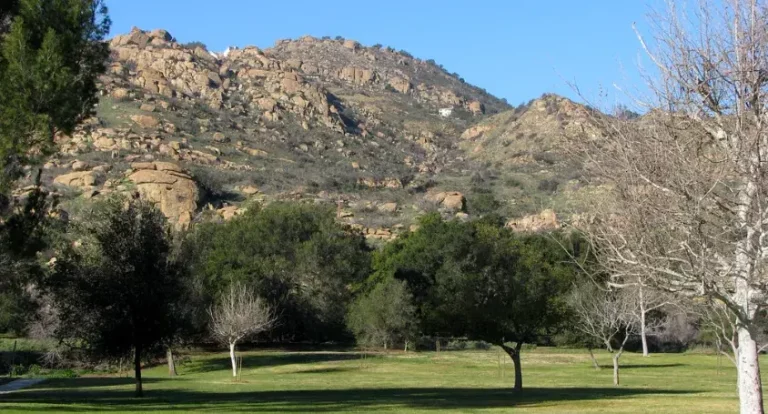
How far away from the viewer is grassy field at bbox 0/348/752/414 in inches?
1261

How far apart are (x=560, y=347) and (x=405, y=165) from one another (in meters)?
80.2

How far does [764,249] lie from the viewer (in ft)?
46.3

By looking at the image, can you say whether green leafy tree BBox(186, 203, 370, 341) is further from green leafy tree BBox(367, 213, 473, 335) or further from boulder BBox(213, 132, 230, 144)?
boulder BBox(213, 132, 230, 144)

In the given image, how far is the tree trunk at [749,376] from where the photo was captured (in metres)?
14.8

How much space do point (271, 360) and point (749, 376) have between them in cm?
5071

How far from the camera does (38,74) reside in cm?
2438

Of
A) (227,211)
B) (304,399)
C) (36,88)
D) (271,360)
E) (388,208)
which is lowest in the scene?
(304,399)

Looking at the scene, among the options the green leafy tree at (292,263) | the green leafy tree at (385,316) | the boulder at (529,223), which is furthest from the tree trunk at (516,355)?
the boulder at (529,223)

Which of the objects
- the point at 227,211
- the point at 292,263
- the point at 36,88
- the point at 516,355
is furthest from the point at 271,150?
the point at 36,88

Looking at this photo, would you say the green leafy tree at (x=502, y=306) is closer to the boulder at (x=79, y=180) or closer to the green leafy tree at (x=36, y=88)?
the green leafy tree at (x=36, y=88)

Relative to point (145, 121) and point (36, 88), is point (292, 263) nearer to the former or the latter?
point (145, 121)

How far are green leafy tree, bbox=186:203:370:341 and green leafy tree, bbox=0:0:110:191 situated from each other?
4280 centimetres

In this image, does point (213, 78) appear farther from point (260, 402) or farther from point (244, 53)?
point (260, 402)

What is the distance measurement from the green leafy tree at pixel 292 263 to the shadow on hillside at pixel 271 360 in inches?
191
